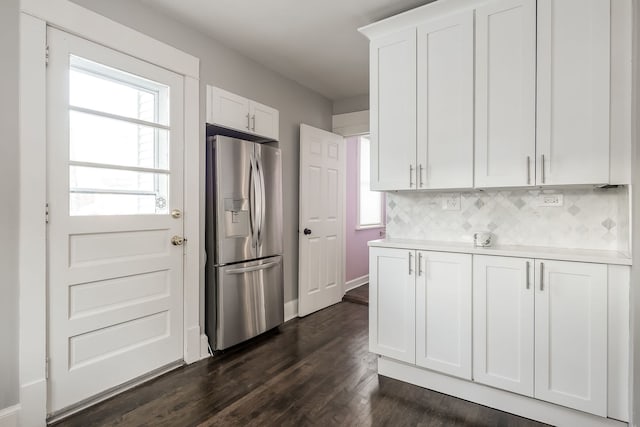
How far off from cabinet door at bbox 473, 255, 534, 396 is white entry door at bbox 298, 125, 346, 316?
2013 millimetres

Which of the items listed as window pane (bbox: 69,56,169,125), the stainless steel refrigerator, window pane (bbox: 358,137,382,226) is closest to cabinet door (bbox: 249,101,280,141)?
the stainless steel refrigerator

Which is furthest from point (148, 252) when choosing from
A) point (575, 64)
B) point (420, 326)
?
point (575, 64)

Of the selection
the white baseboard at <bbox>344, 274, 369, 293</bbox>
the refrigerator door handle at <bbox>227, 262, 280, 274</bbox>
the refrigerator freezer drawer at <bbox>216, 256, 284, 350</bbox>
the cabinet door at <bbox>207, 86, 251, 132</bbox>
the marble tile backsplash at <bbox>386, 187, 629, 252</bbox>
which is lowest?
the white baseboard at <bbox>344, 274, 369, 293</bbox>

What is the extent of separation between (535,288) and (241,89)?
9.10 ft

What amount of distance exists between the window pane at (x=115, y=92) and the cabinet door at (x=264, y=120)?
0.85m

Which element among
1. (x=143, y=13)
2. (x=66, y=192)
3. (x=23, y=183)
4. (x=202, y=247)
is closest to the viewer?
(x=23, y=183)

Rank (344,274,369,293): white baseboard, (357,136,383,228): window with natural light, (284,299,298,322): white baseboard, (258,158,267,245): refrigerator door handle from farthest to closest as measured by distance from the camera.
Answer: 1. (357,136,383,228): window with natural light
2. (344,274,369,293): white baseboard
3. (284,299,298,322): white baseboard
4. (258,158,267,245): refrigerator door handle

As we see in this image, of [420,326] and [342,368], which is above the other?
[420,326]

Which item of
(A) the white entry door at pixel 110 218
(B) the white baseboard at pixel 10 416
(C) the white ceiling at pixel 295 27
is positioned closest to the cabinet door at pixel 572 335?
(C) the white ceiling at pixel 295 27

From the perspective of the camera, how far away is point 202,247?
2.70m

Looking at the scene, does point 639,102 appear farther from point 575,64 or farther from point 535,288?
point 535,288

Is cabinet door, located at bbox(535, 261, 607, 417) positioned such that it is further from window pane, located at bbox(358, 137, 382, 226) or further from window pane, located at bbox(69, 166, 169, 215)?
window pane, located at bbox(358, 137, 382, 226)

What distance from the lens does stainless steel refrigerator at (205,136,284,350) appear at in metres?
2.70

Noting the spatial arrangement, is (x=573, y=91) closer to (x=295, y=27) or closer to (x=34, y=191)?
(x=295, y=27)
